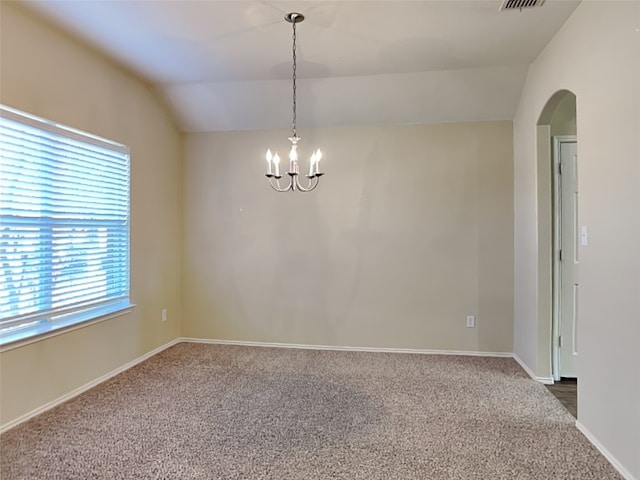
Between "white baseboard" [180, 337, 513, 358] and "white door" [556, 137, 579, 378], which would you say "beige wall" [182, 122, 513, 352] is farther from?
"white door" [556, 137, 579, 378]

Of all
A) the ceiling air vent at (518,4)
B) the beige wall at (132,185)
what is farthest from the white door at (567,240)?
the beige wall at (132,185)

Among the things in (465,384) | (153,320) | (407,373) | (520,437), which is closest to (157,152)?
(153,320)

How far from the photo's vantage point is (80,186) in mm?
3064

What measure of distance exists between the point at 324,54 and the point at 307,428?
2852 millimetres

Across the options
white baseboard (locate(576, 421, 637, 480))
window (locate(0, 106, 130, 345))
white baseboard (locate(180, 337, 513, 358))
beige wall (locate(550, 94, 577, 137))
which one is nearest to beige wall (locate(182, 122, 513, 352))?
white baseboard (locate(180, 337, 513, 358))

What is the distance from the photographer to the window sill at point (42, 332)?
8.13 ft

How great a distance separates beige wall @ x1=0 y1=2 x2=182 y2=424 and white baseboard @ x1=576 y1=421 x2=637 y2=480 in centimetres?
361

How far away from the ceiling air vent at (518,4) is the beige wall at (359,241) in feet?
5.22

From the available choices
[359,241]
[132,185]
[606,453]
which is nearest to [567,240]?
[606,453]

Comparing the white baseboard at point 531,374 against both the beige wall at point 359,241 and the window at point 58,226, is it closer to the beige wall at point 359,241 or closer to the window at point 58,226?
the beige wall at point 359,241

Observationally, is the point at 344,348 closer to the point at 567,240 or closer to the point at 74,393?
the point at 567,240

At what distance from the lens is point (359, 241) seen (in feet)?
13.8

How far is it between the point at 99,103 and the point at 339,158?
2.30m

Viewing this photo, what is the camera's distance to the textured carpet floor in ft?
6.79
